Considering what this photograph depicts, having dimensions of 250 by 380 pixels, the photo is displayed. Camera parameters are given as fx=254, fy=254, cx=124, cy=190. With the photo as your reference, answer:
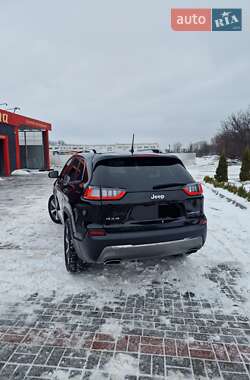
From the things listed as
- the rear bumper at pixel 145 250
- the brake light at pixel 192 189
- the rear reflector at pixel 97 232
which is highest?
the brake light at pixel 192 189

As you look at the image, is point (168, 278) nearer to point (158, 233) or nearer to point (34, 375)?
point (158, 233)

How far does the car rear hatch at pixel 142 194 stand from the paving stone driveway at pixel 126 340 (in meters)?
0.90

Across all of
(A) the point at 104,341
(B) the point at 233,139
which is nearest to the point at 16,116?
(A) the point at 104,341

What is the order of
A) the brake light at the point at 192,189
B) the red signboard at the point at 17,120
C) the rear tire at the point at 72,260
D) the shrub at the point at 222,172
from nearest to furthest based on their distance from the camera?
the brake light at the point at 192,189 → the rear tire at the point at 72,260 → the shrub at the point at 222,172 → the red signboard at the point at 17,120

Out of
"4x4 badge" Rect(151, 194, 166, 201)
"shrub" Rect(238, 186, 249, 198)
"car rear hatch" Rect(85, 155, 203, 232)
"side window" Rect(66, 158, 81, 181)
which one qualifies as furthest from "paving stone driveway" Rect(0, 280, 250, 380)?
"shrub" Rect(238, 186, 249, 198)

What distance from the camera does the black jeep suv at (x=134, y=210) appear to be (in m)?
2.85

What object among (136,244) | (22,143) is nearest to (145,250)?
(136,244)

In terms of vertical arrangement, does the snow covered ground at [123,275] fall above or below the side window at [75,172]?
below

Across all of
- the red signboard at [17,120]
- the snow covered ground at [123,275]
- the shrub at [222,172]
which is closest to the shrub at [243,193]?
the snow covered ground at [123,275]

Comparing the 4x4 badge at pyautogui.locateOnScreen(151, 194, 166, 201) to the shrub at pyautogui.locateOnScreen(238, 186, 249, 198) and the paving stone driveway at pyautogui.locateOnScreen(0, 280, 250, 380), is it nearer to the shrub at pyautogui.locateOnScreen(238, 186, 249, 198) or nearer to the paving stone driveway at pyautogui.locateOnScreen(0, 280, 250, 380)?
the paving stone driveway at pyautogui.locateOnScreen(0, 280, 250, 380)

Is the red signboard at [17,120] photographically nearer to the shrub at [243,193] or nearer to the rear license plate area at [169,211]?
the shrub at [243,193]

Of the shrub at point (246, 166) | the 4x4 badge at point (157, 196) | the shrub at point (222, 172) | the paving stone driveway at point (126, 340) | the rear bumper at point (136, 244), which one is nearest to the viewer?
the paving stone driveway at point (126, 340)

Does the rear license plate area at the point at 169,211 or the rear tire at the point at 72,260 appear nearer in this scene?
the rear license plate area at the point at 169,211

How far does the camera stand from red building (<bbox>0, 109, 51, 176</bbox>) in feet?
65.5
